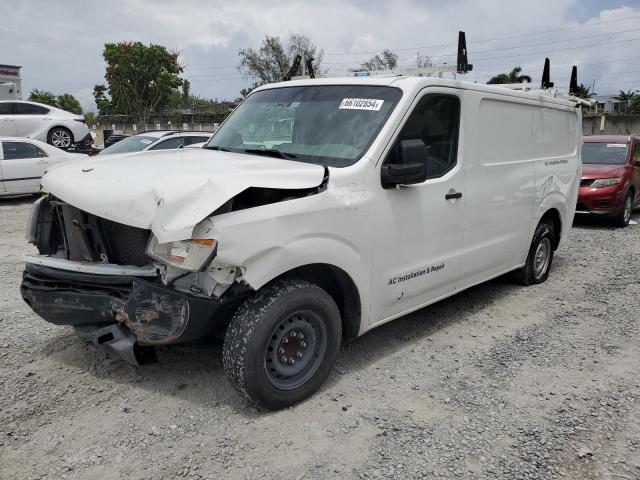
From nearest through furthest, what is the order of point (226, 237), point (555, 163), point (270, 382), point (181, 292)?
1. point (226, 237)
2. point (181, 292)
3. point (270, 382)
4. point (555, 163)

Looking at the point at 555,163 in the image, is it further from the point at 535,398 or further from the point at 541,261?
the point at 535,398

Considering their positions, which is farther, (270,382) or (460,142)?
(460,142)

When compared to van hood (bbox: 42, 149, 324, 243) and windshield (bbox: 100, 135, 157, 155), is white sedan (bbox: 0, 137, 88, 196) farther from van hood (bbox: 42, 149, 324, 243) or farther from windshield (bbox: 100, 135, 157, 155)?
van hood (bbox: 42, 149, 324, 243)

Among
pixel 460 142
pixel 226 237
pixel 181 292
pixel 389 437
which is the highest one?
pixel 460 142

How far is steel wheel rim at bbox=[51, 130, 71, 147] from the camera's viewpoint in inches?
658

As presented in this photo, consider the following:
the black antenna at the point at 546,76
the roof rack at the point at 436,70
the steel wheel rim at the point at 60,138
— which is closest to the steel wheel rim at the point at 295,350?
the roof rack at the point at 436,70

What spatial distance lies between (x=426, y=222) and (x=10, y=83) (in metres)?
25.1

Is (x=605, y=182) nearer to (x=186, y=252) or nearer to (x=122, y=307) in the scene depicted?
(x=186, y=252)

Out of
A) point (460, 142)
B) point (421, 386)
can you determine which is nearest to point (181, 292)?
point (421, 386)

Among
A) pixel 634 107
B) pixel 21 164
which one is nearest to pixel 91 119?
pixel 21 164

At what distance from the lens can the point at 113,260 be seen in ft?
11.0

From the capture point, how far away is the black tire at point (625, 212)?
984 centimetres

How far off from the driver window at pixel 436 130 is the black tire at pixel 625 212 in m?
7.12

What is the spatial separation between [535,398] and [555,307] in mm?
2084
